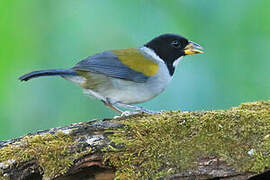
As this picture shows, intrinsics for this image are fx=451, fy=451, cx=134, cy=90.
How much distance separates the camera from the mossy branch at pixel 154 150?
115 inches

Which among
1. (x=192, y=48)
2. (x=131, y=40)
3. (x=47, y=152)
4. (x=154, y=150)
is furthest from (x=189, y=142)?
(x=131, y=40)

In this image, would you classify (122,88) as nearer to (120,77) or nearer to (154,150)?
(120,77)

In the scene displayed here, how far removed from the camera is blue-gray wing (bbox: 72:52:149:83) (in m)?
4.78

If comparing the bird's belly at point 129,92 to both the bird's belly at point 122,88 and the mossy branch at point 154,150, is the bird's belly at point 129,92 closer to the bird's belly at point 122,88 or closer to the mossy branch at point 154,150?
the bird's belly at point 122,88

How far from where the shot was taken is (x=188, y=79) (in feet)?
16.1

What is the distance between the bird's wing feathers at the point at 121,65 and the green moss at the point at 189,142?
1456 mm

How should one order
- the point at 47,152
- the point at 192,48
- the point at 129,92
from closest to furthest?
1. the point at 47,152
2. the point at 129,92
3. the point at 192,48

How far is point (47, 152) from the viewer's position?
126 inches

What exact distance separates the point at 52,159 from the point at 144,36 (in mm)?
2811

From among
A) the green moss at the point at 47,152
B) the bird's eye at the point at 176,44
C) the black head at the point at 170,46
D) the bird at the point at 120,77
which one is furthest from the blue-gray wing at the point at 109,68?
the green moss at the point at 47,152

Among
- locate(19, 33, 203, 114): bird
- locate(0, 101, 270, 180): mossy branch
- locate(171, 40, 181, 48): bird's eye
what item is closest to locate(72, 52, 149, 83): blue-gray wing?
locate(19, 33, 203, 114): bird

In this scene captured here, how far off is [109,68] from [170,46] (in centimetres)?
90

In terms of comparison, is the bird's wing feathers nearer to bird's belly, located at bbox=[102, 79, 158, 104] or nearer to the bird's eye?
bird's belly, located at bbox=[102, 79, 158, 104]

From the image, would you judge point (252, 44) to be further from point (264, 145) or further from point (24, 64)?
point (24, 64)
